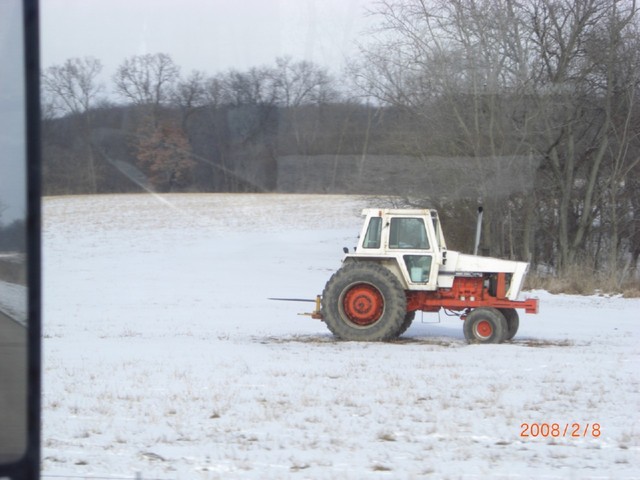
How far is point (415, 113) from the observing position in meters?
24.6

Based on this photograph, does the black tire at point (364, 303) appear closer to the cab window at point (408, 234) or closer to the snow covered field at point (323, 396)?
the snow covered field at point (323, 396)

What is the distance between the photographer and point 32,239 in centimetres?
466

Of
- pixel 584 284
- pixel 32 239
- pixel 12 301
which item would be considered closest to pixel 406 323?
pixel 12 301

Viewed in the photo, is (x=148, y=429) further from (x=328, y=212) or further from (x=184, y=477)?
(x=328, y=212)

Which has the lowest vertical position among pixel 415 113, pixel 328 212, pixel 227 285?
pixel 227 285

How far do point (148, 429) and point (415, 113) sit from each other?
19.3 metres

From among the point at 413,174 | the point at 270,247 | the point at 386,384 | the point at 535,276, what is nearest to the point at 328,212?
the point at 270,247

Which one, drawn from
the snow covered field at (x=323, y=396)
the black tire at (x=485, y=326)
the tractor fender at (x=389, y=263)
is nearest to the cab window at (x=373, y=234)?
the tractor fender at (x=389, y=263)

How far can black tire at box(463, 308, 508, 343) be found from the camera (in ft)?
40.3

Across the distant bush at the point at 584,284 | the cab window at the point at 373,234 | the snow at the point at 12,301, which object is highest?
the cab window at the point at 373,234

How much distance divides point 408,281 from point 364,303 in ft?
2.52
